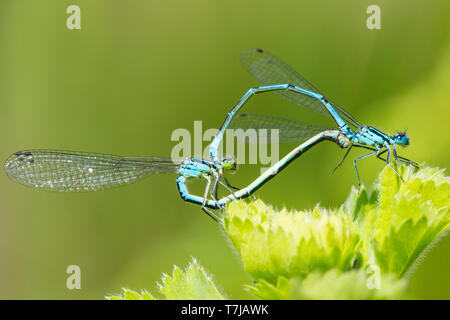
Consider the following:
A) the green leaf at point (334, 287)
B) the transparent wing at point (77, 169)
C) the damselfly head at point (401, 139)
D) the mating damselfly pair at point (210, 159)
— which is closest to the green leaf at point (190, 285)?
the green leaf at point (334, 287)

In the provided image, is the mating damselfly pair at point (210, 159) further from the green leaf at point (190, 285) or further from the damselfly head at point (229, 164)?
the green leaf at point (190, 285)

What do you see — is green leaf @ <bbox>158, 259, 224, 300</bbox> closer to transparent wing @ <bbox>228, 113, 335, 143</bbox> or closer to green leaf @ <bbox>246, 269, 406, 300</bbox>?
green leaf @ <bbox>246, 269, 406, 300</bbox>

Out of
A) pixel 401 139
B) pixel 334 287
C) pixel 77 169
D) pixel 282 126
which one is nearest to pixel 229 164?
pixel 282 126

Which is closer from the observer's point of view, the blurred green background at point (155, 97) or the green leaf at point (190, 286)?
the green leaf at point (190, 286)

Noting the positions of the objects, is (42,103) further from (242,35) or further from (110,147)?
(242,35)

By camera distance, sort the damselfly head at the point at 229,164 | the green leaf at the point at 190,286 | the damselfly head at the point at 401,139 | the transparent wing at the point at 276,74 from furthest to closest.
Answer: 1. the transparent wing at the point at 276,74
2. the damselfly head at the point at 229,164
3. the damselfly head at the point at 401,139
4. the green leaf at the point at 190,286
